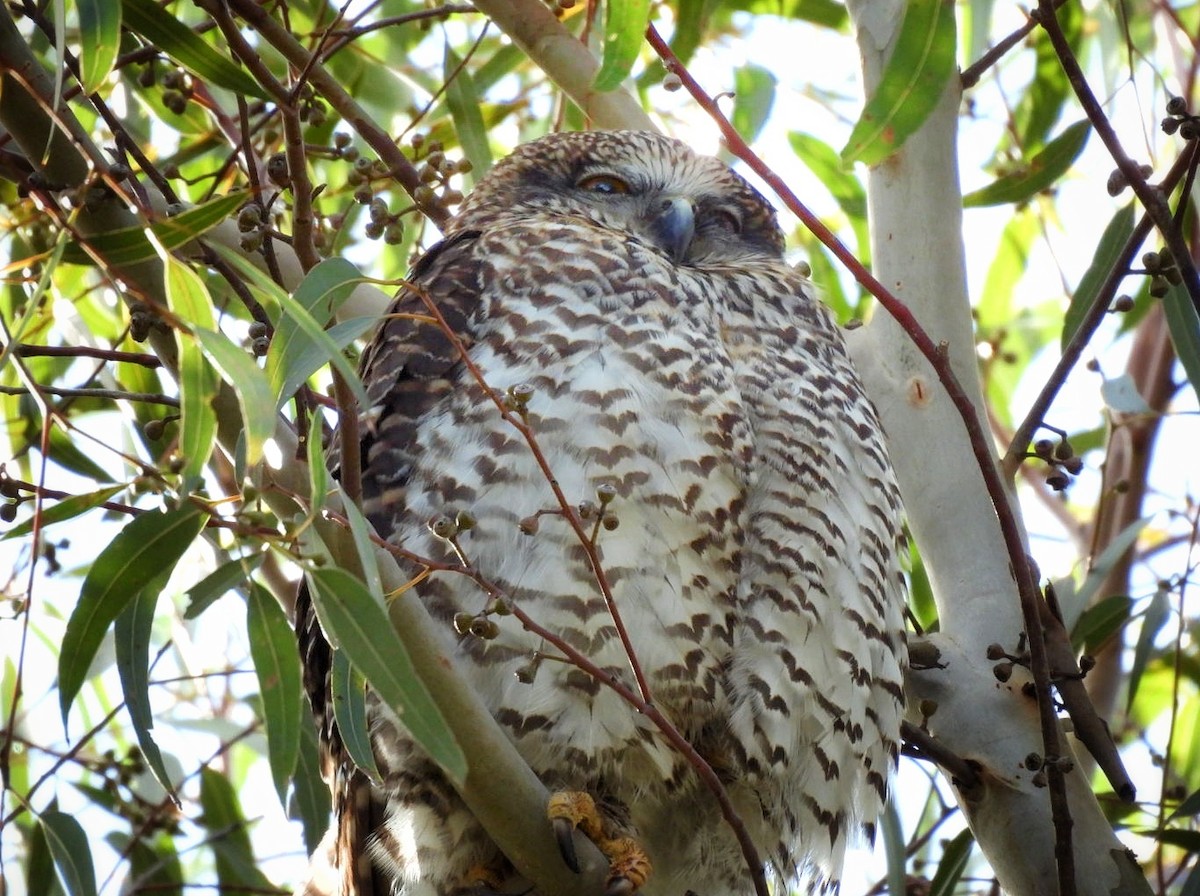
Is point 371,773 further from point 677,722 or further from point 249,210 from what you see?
point 249,210

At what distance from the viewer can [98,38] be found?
6.74 ft

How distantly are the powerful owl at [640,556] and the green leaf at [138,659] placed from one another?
0.44 meters

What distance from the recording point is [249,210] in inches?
94.5

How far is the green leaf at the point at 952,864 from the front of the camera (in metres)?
2.98

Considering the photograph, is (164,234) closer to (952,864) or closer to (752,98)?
(952,864)

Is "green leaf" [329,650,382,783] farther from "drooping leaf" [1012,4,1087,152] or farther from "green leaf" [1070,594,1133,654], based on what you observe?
"drooping leaf" [1012,4,1087,152]

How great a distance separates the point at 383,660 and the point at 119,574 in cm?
47

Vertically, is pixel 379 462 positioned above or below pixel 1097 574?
above

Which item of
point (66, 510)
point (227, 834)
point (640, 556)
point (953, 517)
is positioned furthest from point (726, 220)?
point (66, 510)

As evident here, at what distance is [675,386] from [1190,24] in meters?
4.12

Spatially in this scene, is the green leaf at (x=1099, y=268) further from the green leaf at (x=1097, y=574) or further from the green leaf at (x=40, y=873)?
the green leaf at (x=40, y=873)

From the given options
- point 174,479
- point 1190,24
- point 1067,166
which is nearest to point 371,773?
point 174,479

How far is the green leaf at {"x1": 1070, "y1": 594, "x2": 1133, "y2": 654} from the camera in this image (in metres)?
3.29

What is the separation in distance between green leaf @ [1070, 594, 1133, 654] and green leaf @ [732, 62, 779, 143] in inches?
53.1
